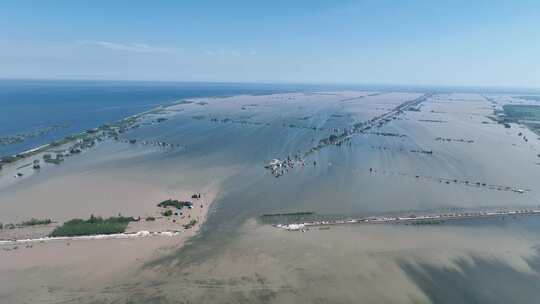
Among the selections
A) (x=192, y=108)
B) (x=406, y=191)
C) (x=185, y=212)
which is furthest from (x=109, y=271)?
(x=192, y=108)

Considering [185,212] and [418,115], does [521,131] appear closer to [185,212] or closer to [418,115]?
[418,115]

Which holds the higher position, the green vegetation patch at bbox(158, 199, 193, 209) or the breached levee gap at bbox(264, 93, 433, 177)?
the breached levee gap at bbox(264, 93, 433, 177)

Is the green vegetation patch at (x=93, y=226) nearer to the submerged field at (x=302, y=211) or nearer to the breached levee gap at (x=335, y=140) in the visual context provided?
the submerged field at (x=302, y=211)

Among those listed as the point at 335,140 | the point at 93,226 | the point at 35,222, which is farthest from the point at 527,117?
the point at 35,222

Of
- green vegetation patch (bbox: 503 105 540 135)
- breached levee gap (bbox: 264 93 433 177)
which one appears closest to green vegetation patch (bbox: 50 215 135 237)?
breached levee gap (bbox: 264 93 433 177)

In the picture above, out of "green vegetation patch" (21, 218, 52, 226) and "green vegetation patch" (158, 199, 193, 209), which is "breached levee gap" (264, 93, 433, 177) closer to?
"green vegetation patch" (158, 199, 193, 209)

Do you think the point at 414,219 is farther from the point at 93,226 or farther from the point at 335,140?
the point at 335,140

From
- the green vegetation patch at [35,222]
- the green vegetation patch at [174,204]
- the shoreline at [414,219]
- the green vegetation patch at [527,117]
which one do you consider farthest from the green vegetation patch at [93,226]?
the green vegetation patch at [527,117]
